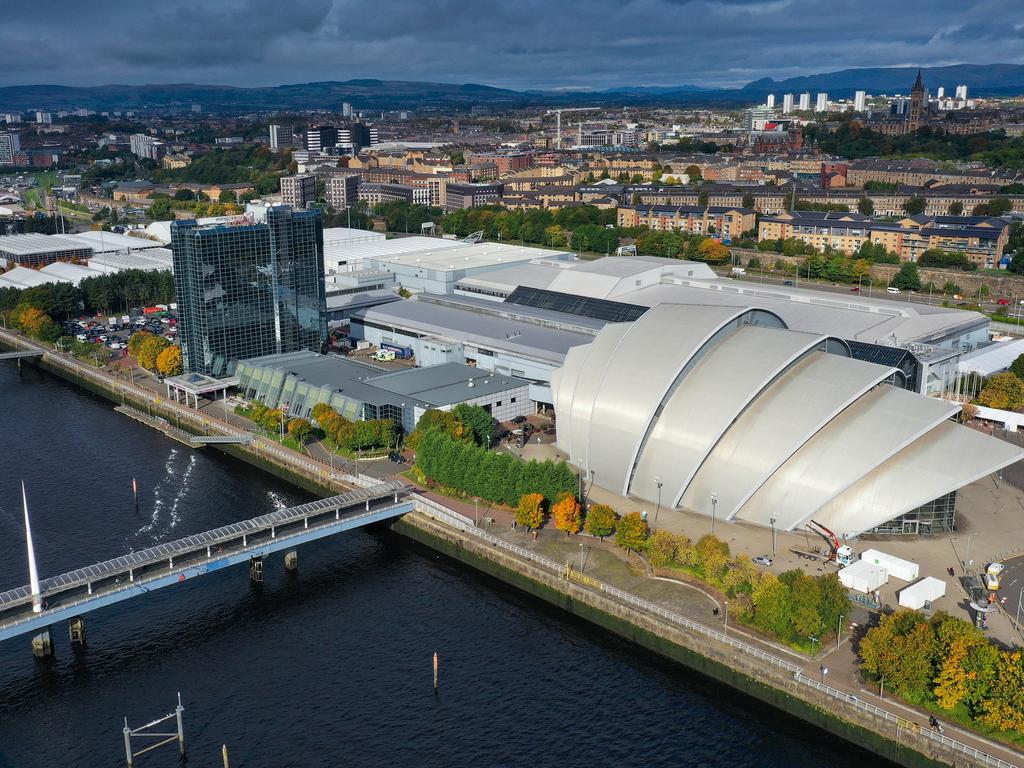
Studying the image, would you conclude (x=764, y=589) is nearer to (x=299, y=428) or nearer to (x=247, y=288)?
(x=299, y=428)

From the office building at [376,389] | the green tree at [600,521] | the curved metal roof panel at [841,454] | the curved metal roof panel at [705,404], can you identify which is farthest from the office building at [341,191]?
the curved metal roof panel at [841,454]

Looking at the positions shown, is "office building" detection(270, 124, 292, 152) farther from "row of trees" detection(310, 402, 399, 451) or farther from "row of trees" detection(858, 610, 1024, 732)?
"row of trees" detection(858, 610, 1024, 732)

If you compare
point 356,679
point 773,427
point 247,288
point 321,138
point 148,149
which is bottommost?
point 356,679

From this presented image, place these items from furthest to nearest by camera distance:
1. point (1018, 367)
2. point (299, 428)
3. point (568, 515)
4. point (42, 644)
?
point (1018, 367) → point (299, 428) → point (568, 515) → point (42, 644)

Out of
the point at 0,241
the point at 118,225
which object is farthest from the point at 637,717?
the point at 118,225

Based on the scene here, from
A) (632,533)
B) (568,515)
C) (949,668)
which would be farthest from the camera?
(568,515)

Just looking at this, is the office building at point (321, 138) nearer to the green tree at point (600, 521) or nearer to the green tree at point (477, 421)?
the green tree at point (477, 421)

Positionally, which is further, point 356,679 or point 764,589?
point 764,589

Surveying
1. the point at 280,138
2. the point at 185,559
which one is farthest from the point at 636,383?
the point at 280,138

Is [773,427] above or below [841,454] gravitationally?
above
